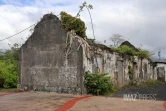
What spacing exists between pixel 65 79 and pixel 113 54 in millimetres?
4825

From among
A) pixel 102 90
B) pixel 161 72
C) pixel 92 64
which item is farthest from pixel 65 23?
pixel 161 72

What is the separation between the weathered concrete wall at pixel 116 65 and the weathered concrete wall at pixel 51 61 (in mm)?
895

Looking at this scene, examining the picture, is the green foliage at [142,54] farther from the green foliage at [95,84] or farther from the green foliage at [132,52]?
the green foliage at [95,84]

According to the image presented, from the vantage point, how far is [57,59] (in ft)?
46.2

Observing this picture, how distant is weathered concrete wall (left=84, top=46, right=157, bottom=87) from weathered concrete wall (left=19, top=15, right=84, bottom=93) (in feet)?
2.94

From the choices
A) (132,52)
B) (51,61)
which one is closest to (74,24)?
(51,61)

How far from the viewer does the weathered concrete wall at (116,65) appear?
1440 cm

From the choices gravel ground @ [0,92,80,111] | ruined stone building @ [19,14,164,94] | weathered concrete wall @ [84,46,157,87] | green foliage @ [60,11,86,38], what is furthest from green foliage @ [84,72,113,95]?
green foliage @ [60,11,86,38]

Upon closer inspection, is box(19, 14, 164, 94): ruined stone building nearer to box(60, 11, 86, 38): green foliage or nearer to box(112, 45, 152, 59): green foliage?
box(60, 11, 86, 38): green foliage

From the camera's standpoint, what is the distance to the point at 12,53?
24.5 meters

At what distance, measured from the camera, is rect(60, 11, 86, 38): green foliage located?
13.9m

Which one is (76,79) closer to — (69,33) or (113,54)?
(69,33)

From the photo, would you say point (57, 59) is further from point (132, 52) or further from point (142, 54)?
point (142, 54)

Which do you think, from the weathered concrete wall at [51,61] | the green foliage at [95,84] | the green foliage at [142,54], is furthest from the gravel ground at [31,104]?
the green foliage at [142,54]
